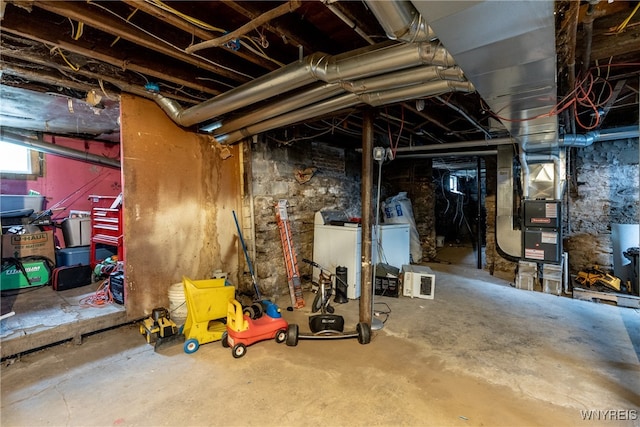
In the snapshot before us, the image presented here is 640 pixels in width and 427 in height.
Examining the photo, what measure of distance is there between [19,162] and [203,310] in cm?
405

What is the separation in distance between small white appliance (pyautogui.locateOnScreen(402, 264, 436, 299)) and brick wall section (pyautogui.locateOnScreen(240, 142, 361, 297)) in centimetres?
140

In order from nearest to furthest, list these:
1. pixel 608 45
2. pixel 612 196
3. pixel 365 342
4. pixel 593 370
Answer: pixel 608 45, pixel 593 370, pixel 365 342, pixel 612 196

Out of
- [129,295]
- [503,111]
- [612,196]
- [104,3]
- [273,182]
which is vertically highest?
[104,3]

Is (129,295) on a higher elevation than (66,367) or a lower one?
higher

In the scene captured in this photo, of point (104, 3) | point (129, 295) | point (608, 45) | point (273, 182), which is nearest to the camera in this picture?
point (104, 3)

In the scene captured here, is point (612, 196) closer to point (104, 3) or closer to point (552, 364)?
point (552, 364)

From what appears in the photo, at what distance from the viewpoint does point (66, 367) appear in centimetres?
215

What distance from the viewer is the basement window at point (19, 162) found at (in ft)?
13.3

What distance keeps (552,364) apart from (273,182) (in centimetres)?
329

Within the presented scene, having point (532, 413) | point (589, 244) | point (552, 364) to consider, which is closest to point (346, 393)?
point (532, 413)

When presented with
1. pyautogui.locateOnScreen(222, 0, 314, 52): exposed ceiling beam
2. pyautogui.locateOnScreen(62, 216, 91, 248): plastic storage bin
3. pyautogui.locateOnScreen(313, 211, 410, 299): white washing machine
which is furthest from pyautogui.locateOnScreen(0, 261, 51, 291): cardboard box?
pyautogui.locateOnScreen(222, 0, 314, 52): exposed ceiling beam

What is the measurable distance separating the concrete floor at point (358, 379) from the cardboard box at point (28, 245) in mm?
1726

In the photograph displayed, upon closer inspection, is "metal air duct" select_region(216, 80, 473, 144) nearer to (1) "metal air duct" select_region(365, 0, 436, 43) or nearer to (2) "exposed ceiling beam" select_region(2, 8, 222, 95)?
(1) "metal air duct" select_region(365, 0, 436, 43)

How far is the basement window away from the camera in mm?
4059
